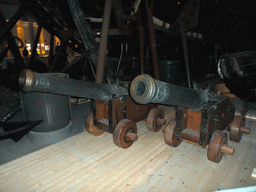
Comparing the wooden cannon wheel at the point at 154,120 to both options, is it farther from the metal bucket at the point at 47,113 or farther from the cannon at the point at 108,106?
the metal bucket at the point at 47,113

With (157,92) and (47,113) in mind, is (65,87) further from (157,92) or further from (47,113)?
(47,113)

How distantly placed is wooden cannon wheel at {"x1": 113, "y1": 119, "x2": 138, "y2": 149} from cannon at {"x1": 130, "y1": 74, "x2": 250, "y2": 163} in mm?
414

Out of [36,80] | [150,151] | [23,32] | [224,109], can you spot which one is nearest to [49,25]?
[36,80]

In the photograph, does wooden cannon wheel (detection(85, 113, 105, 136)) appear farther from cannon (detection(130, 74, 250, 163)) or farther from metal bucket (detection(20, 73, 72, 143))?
cannon (detection(130, 74, 250, 163))

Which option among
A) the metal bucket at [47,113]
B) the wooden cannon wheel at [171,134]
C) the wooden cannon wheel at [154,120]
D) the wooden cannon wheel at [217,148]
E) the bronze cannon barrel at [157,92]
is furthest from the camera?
the wooden cannon wheel at [154,120]

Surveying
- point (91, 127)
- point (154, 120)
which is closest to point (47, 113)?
point (91, 127)

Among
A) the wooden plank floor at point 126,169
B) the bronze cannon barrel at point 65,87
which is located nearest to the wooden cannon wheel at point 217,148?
the wooden plank floor at point 126,169

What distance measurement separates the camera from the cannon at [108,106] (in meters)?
1.56

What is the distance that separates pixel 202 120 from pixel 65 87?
1387 mm

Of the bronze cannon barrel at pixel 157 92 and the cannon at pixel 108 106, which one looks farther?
the cannon at pixel 108 106

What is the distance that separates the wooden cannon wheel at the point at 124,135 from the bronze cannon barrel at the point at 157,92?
72 cm

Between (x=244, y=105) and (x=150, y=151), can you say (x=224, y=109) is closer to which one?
(x=150, y=151)

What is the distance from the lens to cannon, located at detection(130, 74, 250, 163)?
5.14ft

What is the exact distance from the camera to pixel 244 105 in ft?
11.6
